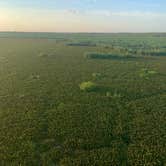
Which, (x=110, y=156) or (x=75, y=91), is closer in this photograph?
(x=110, y=156)

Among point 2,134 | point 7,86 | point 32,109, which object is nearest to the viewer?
point 2,134

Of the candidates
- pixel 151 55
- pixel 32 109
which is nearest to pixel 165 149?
pixel 32 109

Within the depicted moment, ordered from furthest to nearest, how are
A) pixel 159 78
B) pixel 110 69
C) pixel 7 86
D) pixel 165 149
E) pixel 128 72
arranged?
pixel 110 69, pixel 128 72, pixel 159 78, pixel 7 86, pixel 165 149

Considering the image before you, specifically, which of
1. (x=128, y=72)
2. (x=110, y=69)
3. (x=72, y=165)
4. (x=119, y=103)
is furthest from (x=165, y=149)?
(x=110, y=69)

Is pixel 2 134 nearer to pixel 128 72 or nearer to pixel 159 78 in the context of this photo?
pixel 159 78

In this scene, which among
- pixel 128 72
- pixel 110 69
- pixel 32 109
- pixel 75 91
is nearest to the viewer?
pixel 32 109

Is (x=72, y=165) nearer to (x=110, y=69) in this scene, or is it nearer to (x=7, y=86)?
(x=7, y=86)

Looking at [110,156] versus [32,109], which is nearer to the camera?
[110,156]

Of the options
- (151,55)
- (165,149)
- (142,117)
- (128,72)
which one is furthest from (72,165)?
(151,55)

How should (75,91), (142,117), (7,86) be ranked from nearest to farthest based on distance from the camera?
(142,117)
(75,91)
(7,86)
